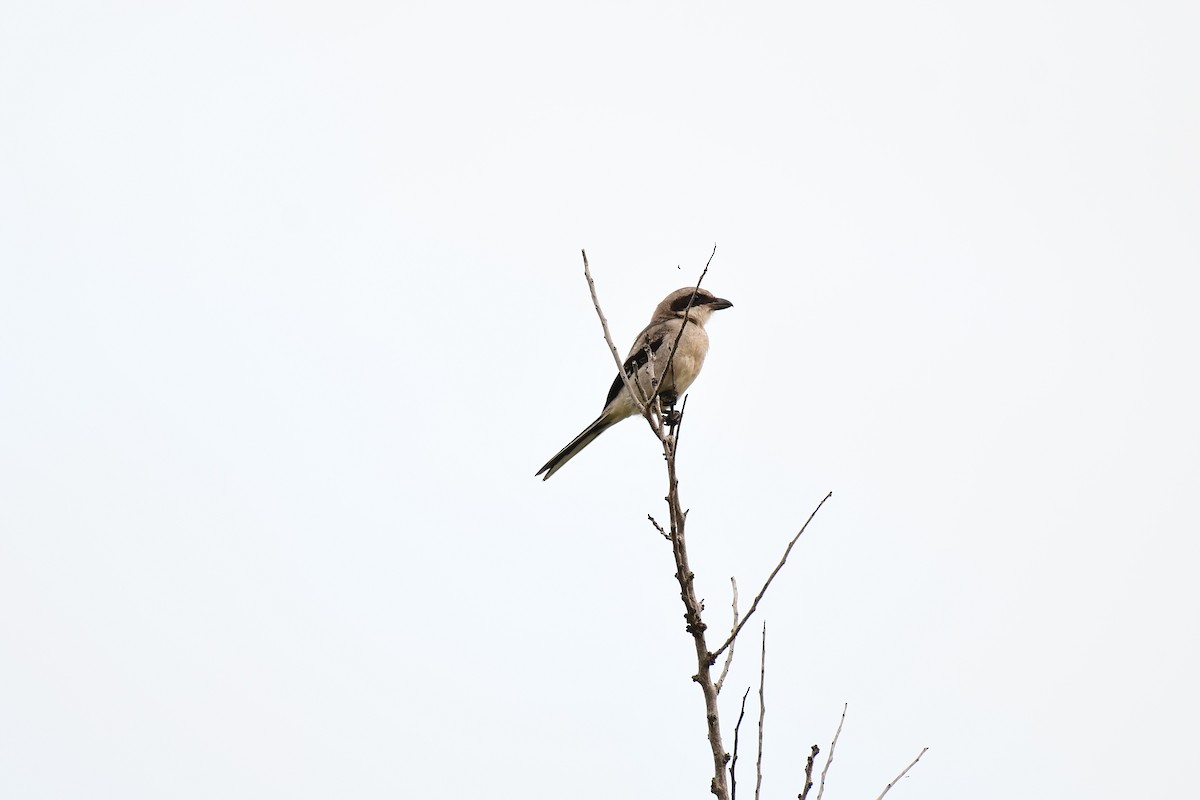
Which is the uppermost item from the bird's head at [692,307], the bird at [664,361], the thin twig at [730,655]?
the bird's head at [692,307]

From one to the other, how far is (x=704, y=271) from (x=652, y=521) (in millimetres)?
1122

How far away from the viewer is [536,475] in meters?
7.91

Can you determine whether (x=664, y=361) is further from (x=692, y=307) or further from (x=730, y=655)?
(x=730, y=655)

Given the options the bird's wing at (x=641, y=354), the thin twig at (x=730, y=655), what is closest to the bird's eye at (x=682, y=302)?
the bird's wing at (x=641, y=354)

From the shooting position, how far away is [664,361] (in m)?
8.44

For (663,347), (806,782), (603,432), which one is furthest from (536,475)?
(806,782)

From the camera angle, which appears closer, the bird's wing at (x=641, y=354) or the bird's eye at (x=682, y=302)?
the bird's wing at (x=641, y=354)

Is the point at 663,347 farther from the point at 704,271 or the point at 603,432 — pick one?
the point at 704,271

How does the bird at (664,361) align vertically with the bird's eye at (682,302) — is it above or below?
below

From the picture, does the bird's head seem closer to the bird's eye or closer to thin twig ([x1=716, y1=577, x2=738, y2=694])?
the bird's eye

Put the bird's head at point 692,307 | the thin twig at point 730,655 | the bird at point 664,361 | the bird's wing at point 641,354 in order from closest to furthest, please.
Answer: the thin twig at point 730,655 → the bird at point 664,361 → the bird's wing at point 641,354 → the bird's head at point 692,307

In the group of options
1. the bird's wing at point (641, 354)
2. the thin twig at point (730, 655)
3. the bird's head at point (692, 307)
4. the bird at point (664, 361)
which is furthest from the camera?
the bird's head at point (692, 307)

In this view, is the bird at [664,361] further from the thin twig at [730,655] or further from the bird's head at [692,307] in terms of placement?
the thin twig at [730,655]

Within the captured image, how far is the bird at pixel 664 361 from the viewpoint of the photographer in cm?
820
